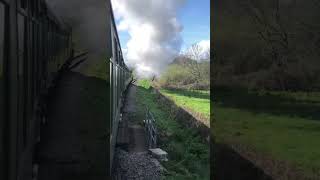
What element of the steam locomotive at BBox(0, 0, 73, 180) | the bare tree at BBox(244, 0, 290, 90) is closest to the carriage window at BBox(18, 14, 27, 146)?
the steam locomotive at BBox(0, 0, 73, 180)

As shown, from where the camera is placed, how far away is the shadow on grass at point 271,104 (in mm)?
10297

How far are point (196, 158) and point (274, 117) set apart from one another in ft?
14.2

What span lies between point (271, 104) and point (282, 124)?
1.87ft

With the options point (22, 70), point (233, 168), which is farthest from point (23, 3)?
point (233, 168)

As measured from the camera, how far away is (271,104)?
35.6 ft

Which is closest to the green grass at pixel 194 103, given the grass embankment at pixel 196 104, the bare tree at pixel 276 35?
the grass embankment at pixel 196 104

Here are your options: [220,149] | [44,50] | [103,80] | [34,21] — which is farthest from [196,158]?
[34,21]

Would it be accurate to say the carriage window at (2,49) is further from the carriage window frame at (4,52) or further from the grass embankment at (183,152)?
the grass embankment at (183,152)

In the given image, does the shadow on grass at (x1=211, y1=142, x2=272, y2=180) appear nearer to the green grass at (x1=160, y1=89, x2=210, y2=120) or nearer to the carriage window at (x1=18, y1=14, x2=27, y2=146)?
the carriage window at (x1=18, y1=14, x2=27, y2=146)

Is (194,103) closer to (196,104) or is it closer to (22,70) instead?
(196,104)

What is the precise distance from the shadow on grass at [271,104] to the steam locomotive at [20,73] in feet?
21.4

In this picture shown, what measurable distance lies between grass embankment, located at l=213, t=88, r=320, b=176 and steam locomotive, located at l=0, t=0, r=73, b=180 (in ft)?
21.4

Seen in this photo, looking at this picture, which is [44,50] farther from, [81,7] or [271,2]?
[271,2]

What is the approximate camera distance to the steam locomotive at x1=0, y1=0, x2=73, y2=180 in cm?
305
